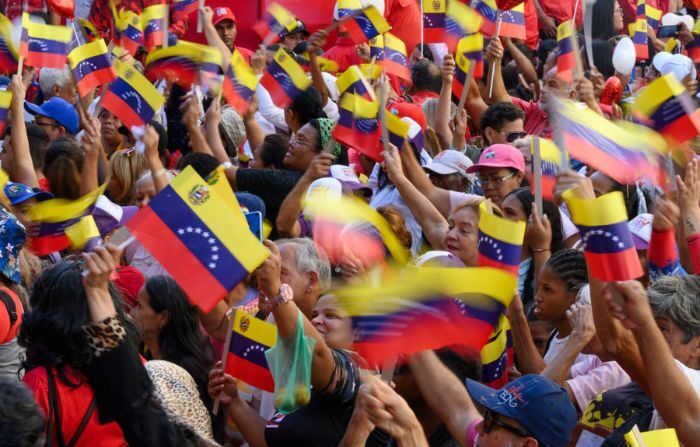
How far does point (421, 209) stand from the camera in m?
5.99

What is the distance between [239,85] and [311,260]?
3.22 meters

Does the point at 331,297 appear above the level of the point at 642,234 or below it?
above

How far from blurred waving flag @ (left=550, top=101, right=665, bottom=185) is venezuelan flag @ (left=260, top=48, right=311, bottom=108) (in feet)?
10.9

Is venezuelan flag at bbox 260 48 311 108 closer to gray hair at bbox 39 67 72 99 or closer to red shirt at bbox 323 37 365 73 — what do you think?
gray hair at bbox 39 67 72 99

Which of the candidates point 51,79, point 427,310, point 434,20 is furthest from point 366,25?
point 427,310

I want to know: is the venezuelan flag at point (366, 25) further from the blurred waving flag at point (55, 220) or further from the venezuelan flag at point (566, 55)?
the blurred waving flag at point (55, 220)

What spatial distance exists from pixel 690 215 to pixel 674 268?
9.9 inches

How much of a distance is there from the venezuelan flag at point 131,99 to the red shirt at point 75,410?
3.21 metres

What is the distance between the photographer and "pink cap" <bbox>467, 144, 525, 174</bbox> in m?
6.50

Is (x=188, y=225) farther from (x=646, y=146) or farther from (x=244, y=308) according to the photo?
(x=646, y=146)

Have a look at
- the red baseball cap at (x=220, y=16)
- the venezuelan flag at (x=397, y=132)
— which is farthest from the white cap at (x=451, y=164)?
the red baseball cap at (x=220, y=16)

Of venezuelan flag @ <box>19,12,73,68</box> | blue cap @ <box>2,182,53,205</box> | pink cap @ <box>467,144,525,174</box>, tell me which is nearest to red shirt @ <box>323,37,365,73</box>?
venezuelan flag @ <box>19,12,73,68</box>

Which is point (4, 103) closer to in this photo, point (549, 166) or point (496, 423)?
point (549, 166)

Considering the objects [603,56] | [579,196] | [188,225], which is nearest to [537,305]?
[579,196]
